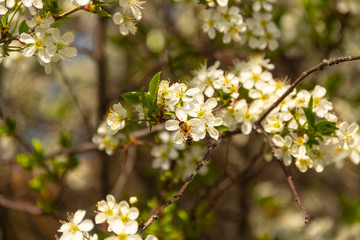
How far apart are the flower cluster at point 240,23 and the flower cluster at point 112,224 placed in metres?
1.15

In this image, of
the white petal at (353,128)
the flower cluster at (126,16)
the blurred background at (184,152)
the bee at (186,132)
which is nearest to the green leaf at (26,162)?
the blurred background at (184,152)

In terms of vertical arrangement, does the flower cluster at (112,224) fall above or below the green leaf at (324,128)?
below

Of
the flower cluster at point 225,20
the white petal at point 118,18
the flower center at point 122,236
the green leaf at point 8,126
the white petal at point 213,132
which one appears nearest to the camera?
the flower center at point 122,236

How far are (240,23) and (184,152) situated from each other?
0.90 m

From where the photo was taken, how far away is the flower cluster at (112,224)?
4.96ft

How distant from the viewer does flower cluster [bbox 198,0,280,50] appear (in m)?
2.19

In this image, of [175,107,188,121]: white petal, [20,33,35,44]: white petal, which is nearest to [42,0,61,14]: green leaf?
[20,33,35,44]: white petal

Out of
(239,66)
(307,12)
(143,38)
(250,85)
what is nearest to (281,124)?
(250,85)

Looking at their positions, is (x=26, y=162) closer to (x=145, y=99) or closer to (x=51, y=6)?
(x=51, y=6)

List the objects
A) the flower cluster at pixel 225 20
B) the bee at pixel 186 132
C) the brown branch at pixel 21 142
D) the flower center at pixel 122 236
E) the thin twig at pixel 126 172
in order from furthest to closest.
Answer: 1. the thin twig at pixel 126 172
2. the brown branch at pixel 21 142
3. the flower cluster at pixel 225 20
4. the bee at pixel 186 132
5. the flower center at pixel 122 236

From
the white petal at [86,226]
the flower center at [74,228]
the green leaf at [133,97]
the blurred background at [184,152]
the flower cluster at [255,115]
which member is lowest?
the blurred background at [184,152]

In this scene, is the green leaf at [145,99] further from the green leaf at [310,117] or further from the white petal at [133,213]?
the green leaf at [310,117]

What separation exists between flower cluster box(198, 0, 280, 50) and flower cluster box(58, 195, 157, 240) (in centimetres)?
115

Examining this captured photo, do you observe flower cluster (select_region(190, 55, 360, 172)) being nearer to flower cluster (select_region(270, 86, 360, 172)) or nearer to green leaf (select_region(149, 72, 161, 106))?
flower cluster (select_region(270, 86, 360, 172))
